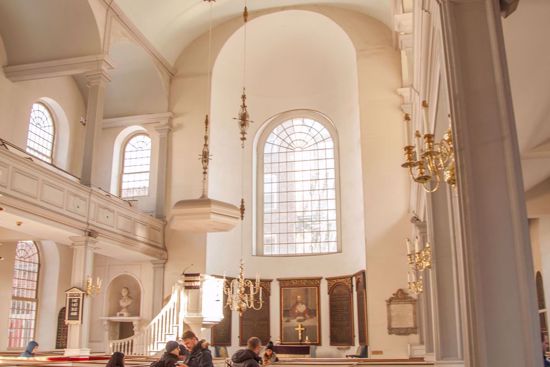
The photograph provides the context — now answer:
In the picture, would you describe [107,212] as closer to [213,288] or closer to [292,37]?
[213,288]

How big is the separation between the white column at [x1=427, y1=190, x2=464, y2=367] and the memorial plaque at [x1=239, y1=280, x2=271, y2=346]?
424 inches

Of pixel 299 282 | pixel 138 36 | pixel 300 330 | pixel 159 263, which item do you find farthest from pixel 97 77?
pixel 300 330

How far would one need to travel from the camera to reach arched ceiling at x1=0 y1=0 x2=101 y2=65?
1344 centimetres

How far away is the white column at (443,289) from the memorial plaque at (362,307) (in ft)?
28.5

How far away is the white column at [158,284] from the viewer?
16.5 metres

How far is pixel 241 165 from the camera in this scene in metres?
19.1

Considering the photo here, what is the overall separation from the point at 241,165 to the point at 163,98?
3.31 m

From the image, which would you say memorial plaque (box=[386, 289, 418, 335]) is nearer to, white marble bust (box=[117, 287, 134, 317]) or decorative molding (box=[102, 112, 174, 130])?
white marble bust (box=[117, 287, 134, 317])

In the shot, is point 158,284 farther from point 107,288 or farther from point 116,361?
point 116,361

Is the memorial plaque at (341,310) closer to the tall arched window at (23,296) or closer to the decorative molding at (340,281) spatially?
the decorative molding at (340,281)

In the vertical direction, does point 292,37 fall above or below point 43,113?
above

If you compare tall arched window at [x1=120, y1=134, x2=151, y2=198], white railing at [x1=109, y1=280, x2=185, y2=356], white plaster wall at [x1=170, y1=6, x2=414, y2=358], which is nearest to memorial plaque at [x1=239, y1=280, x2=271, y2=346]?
white plaster wall at [x1=170, y1=6, x2=414, y2=358]

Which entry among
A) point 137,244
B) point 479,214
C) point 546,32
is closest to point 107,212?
point 137,244

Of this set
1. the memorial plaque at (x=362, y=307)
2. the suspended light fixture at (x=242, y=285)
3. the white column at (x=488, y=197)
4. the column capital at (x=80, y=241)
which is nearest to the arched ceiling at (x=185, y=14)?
the suspended light fixture at (x=242, y=285)
